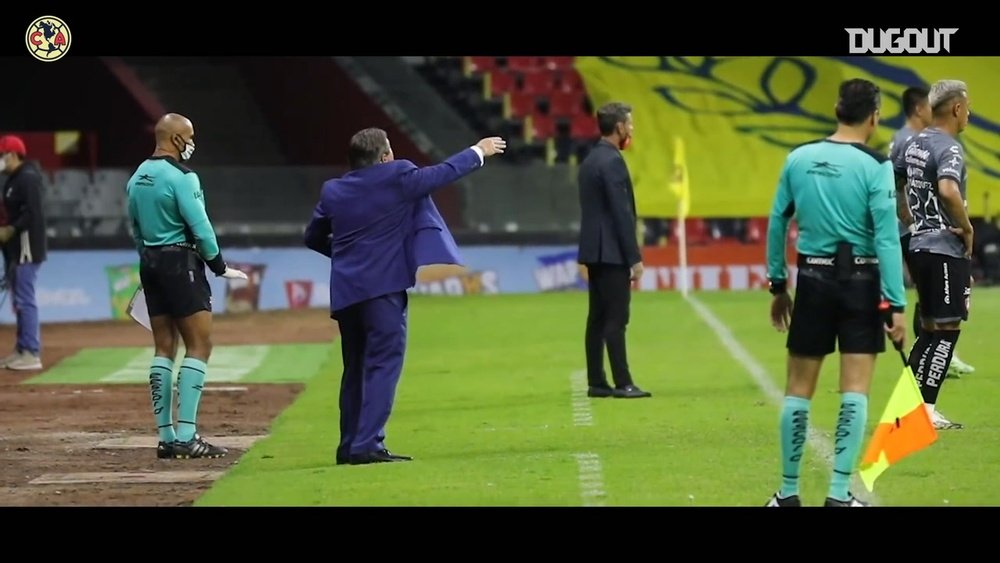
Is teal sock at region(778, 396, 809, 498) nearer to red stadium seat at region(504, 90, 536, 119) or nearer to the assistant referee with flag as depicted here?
the assistant referee with flag

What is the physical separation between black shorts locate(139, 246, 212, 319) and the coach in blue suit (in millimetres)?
1093

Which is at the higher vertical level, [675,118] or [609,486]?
[675,118]

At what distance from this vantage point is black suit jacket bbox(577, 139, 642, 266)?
Result: 13852mm

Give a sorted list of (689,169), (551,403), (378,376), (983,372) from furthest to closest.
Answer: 1. (689,169)
2. (983,372)
3. (551,403)
4. (378,376)

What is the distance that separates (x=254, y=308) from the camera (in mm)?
26344

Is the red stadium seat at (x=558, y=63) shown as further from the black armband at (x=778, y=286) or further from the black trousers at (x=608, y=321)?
the black armband at (x=778, y=286)

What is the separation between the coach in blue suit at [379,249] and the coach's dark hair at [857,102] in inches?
105

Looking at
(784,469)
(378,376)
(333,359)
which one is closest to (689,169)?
(333,359)

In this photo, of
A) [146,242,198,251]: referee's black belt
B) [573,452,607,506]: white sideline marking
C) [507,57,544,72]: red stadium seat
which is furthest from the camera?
[507,57,544,72]: red stadium seat

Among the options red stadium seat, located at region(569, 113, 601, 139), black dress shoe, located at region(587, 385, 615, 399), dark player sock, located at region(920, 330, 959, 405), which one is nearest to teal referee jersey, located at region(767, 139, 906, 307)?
dark player sock, located at region(920, 330, 959, 405)

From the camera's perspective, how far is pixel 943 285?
11414 mm
